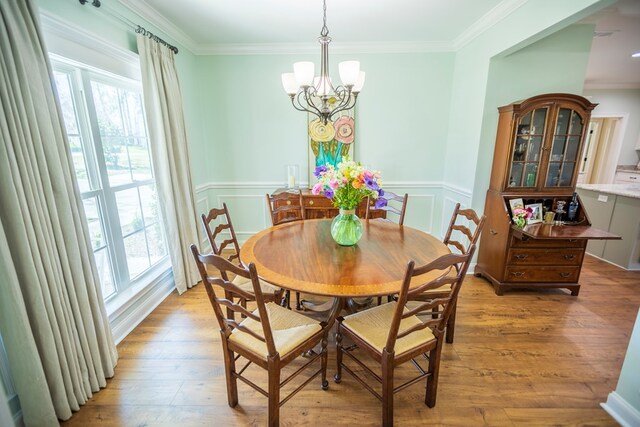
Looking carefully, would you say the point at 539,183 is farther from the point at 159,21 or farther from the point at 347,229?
the point at 159,21

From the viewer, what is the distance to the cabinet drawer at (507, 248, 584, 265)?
8.25ft

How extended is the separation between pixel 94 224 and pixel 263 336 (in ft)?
5.19

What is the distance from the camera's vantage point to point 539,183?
2.57 metres

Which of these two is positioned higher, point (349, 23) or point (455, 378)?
point (349, 23)

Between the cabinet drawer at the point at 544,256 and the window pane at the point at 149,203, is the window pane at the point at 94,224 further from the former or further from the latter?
the cabinet drawer at the point at 544,256

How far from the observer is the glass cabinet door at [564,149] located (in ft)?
8.07

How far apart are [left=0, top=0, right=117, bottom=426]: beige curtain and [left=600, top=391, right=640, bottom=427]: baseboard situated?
285 cm

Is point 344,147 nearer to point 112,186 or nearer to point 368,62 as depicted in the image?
point 368,62

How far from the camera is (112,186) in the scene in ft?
6.99

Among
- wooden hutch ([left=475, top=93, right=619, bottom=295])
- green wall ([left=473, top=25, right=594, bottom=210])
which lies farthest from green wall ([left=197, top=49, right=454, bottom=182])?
wooden hutch ([left=475, top=93, right=619, bottom=295])

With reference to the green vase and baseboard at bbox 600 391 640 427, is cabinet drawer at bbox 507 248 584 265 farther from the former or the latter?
the green vase

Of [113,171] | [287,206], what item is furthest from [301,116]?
[113,171]

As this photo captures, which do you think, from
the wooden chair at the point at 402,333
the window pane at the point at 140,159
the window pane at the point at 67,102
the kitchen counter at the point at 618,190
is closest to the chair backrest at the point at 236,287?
the wooden chair at the point at 402,333

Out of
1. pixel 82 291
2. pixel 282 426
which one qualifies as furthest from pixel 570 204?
pixel 82 291
